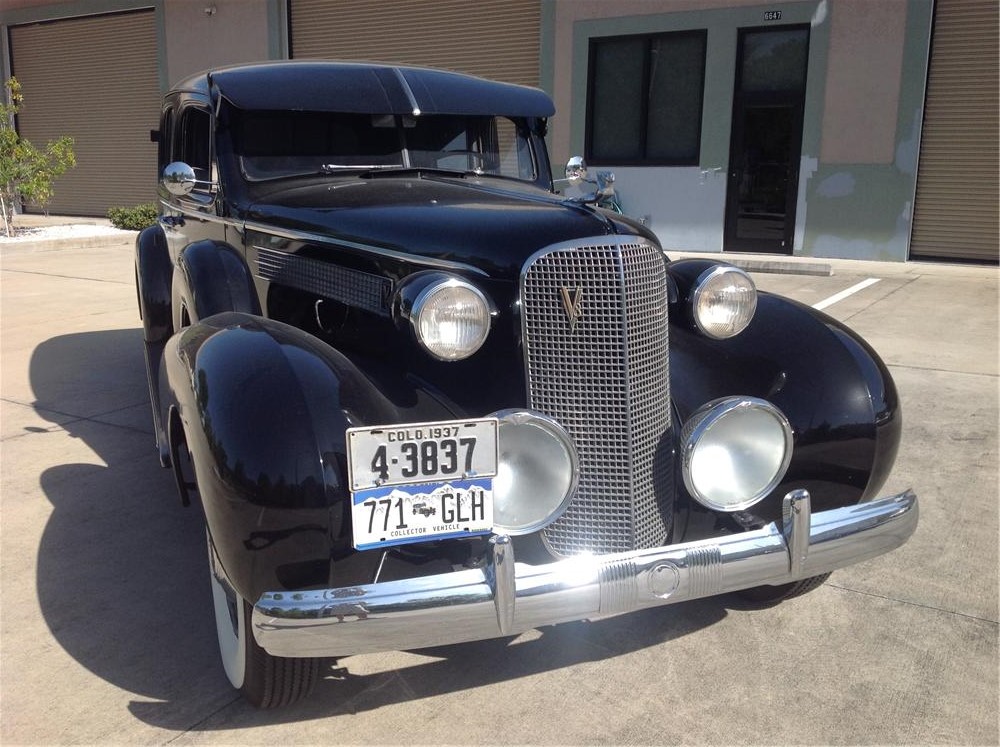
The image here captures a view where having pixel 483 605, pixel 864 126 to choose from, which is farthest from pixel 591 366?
pixel 864 126

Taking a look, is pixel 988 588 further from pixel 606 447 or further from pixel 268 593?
pixel 268 593

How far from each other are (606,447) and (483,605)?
622 millimetres

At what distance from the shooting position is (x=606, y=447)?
2.34 m

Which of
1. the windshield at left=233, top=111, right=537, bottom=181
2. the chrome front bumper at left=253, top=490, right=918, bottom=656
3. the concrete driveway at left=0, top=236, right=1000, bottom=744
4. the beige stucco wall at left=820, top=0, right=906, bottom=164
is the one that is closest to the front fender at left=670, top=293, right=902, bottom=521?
the chrome front bumper at left=253, top=490, right=918, bottom=656

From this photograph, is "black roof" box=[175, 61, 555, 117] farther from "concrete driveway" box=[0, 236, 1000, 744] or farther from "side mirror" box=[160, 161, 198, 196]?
"concrete driveway" box=[0, 236, 1000, 744]

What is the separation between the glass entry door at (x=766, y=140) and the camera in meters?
11.9

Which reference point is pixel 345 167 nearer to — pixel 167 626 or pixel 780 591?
pixel 167 626

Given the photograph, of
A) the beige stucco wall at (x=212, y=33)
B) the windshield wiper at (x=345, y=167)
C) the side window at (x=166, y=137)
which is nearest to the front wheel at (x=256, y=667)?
the windshield wiper at (x=345, y=167)

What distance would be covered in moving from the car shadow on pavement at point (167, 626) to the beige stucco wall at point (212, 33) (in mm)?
14416

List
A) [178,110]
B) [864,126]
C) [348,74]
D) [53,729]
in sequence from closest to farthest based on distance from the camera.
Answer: [53,729] < [348,74] < [178,110] < [864,126]

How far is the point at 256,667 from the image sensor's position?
7.23 ft

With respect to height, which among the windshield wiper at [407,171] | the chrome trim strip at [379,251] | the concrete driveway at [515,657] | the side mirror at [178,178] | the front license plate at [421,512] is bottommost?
the concrete driveway at [515,657]

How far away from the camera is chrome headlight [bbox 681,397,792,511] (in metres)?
2.39

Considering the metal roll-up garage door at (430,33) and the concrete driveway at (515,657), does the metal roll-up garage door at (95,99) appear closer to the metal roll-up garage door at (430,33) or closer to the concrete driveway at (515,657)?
the metal roll-up garage door at (430,33)
